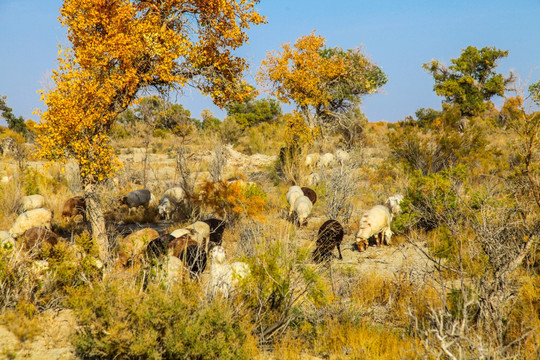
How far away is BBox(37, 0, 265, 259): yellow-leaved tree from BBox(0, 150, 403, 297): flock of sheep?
121 cm

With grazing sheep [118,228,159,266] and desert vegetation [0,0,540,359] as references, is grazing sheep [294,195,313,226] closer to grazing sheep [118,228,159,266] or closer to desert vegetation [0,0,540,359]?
desert vegetation [0,0,540,359]

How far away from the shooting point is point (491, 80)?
2962 cm

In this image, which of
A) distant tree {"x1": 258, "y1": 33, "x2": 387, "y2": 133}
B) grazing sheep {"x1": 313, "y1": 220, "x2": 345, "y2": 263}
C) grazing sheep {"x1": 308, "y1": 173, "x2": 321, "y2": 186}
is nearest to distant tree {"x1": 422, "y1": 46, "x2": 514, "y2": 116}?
distant tree {"x1": 258, "y1": 33, "x2": 387, "y2": 133}

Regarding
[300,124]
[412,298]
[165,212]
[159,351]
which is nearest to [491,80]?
[300,124]

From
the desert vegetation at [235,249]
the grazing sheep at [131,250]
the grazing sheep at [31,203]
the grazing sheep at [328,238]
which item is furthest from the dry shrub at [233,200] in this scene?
the grazing sheep at [31,203]

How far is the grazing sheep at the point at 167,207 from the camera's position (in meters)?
13.4

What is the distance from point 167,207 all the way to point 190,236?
16.4 ft

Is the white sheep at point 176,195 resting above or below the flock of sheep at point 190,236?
above

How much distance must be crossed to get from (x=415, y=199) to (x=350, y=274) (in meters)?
3.80

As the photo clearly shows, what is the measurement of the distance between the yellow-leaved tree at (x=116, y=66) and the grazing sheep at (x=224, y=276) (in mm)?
3412

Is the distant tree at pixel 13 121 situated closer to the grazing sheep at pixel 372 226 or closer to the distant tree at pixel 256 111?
the distant tree at pixel 256 111

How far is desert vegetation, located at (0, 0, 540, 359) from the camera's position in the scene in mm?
4469

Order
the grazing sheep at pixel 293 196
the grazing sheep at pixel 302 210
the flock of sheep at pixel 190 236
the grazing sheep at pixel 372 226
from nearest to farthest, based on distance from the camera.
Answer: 1. the flock of sheep at pixel 190 236
2. the grazing sheep at pixel 372 226
3. the grazing sheep at pixel 302 210
4. the grazing sheep at pixel 293 196

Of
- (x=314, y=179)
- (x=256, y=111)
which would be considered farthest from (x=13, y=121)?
(x=314, y=179)
